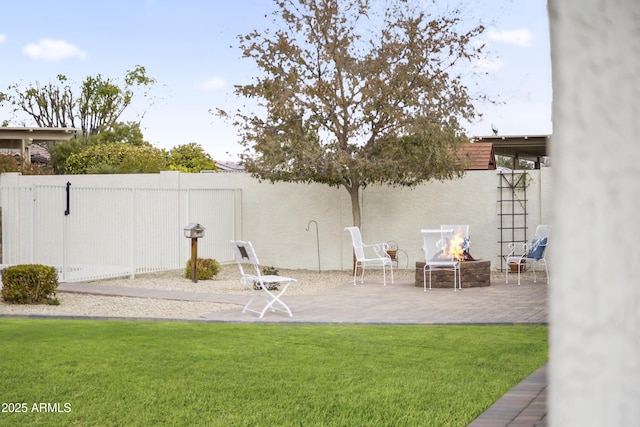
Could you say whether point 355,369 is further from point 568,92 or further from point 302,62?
point 302,62

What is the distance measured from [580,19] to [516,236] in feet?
59.9

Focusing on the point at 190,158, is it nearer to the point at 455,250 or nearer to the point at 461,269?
the point at 455,250

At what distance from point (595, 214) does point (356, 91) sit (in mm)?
17034

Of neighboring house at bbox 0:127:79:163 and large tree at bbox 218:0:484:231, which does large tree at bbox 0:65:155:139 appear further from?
large tree at bbox 218:0:484:231

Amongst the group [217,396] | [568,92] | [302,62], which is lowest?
[217,396]

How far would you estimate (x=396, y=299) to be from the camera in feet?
43.2

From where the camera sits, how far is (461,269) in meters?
14.8

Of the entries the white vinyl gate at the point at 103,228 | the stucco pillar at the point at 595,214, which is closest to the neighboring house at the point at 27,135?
the white vinyl gate at the point at 103,228

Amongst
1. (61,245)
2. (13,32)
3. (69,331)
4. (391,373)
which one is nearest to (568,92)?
(391,373)

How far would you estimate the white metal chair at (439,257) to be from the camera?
14633mm

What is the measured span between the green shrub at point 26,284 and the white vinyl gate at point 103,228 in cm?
263

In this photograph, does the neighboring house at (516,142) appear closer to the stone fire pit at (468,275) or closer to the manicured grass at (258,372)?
the stone fire pit at (468,275)

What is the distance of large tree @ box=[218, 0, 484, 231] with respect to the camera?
16953mm

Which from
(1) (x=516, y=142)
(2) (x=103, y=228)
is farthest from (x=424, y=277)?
(1) (x=516, y=142)
